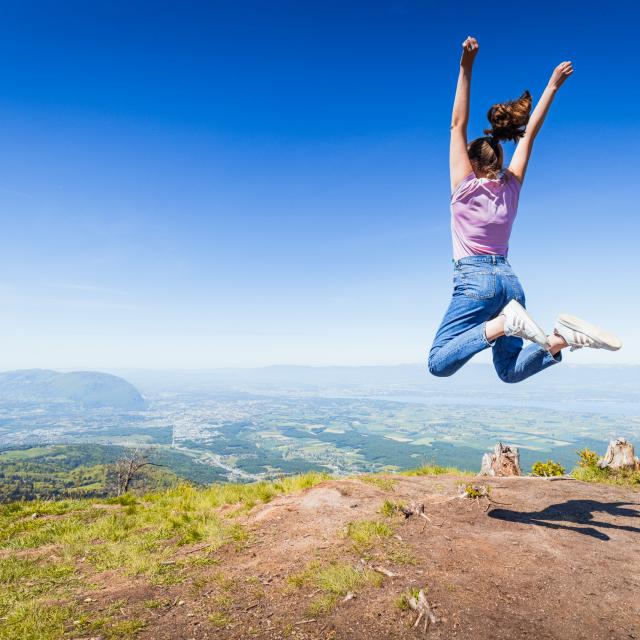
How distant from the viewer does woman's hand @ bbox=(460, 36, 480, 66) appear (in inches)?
126

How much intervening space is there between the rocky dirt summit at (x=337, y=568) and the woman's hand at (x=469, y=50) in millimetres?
4773

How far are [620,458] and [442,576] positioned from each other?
990 cm

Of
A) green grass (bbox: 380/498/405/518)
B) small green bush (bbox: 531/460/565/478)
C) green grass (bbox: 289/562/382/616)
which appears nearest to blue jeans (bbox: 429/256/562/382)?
green grass (bbox: 289/562/382/616)

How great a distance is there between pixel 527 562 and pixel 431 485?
4546 mm

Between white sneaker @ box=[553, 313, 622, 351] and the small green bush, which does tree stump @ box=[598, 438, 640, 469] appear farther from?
white sneaker @ box=[553, 313, 622, 351]

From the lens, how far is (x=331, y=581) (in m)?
3.74

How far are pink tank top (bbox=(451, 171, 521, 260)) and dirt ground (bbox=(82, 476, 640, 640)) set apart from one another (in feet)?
10.9

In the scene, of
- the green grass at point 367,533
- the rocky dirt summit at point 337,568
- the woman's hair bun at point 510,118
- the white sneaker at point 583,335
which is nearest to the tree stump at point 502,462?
the rocky dirt summit at point 337,568

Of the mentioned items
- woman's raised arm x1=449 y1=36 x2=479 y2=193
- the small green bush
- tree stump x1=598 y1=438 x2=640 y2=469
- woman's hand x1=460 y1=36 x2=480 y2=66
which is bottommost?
the small green bush

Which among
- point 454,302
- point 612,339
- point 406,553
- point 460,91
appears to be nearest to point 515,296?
point 454,302

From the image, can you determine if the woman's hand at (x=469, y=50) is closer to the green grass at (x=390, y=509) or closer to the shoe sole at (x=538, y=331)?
the shoe sole at (x=538, y=331)

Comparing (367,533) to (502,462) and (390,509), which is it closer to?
(390,509)

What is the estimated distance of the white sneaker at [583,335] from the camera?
10.7 ft

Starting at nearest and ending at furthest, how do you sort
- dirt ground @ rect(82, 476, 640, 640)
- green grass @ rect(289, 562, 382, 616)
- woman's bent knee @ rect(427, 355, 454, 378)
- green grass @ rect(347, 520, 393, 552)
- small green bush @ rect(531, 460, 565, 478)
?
1. dirt ground @ rect(82, 476, 640, 640)
2. green grass @ rect(289, 562, 382, 616)
3. woman's bent knee @ rect(427, 355, 454, 378)
4. green grass @ rect(347, 520, 393, 552)
5. small green bush @ rect(531, 460, 565, 478)
